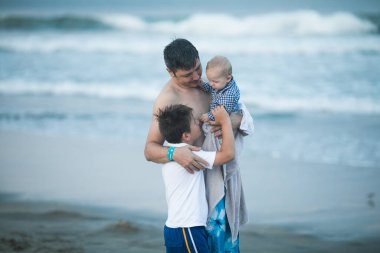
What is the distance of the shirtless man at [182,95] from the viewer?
3.13 m

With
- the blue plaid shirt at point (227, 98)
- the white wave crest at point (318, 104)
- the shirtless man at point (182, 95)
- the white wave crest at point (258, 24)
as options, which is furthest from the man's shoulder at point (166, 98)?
the white wave crest at point (258, 24)

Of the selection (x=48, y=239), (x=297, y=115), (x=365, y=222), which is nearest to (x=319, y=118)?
(x=297, y=115)

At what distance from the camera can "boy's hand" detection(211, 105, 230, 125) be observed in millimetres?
3152

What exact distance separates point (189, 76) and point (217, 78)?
0.15 metres

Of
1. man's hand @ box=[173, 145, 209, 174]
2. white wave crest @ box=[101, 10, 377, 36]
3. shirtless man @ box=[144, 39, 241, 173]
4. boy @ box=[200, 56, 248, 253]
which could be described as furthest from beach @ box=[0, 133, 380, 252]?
white wave crest @ box=[101, 10, 377, 36]

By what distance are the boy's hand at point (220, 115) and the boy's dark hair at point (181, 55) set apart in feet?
0.90

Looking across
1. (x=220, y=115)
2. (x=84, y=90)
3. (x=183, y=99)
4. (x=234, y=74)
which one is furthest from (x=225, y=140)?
(x=234, y=74)

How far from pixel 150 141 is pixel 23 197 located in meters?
3.85

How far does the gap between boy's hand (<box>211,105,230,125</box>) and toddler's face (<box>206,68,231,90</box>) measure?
183 millimetres

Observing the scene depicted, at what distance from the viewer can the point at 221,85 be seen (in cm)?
331

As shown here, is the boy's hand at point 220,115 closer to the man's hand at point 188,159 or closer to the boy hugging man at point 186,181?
the boy hugging man at point 186,181

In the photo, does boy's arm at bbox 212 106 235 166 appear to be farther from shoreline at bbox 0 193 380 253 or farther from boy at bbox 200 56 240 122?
shoreline at bbox 0 193 380 253

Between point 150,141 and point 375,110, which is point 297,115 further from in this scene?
point 150,141

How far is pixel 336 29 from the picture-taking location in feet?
81.0
